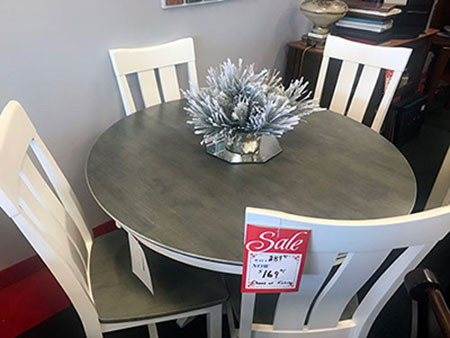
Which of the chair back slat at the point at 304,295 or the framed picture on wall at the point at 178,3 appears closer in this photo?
the chair back slat at the point at 304,295

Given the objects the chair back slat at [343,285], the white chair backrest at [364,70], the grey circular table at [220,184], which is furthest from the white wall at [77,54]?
the chair back slat at [343,285]

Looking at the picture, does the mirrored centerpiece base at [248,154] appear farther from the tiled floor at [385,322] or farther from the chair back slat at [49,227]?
the tiled floor at [385,322]

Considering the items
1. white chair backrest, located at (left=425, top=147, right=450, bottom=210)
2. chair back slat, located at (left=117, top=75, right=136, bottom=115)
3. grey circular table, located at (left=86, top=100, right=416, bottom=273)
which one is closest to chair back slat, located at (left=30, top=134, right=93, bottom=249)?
grey circular table, located at (left=86, top=100, right=416, bottom=273)

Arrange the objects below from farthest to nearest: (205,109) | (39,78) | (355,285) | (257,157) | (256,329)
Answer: (39,78)
(257,157)
(205,109)
(256,329)
(355,285)

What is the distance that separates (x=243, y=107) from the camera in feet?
3.43

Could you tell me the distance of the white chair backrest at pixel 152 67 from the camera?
1.55 meters

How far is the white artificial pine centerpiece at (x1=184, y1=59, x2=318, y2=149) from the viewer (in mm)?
1058

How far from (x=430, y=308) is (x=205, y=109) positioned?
2.48ft

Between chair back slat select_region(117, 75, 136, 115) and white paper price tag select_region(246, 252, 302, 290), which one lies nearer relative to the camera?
white paper price tag select_region(246, 252, 302, 290)

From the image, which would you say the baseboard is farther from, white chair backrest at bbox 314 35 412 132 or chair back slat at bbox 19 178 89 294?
white chair backrest at bbox 314 35 412 132

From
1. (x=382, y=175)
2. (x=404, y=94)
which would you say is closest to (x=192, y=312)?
(x=382, y=175)

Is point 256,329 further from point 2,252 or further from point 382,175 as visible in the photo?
point 2,252

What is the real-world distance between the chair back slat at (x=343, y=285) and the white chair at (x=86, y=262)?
30 centimetres

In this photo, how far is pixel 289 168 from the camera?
1.17 metres
